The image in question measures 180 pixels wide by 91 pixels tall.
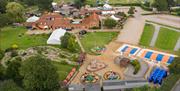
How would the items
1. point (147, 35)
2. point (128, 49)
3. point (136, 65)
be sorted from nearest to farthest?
point (136, 65) → point (128, 49) → point (147, 35)

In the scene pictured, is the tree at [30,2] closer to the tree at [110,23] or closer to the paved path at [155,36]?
the tree at [110,23]

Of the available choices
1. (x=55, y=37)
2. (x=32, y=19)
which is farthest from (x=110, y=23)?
(x=32, y=19)

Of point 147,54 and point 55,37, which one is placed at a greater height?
point 55,37

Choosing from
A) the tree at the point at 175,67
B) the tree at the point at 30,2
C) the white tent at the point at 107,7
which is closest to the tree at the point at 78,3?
the white tent at the point at 107,7

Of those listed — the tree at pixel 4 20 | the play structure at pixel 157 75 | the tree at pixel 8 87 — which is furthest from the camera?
the tree at pixel 4 20

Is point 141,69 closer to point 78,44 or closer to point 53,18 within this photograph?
point 78,44

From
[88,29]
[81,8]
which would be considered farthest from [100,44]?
[81,8]

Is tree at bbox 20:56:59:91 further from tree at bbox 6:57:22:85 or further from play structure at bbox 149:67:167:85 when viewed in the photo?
play structure at bbox 149:67:167:85

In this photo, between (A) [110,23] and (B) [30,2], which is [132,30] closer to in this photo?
(A) [110,23]

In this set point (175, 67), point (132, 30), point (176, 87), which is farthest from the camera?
point (132, 30)
